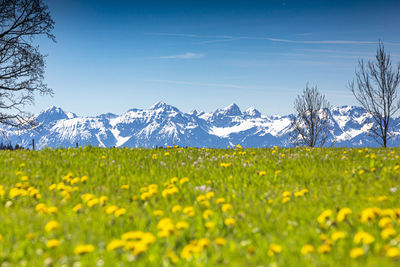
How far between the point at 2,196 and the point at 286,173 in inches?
219

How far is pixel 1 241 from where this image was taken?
11.6ft

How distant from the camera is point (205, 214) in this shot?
406 cm

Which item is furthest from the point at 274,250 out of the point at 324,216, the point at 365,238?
the point at 324,216

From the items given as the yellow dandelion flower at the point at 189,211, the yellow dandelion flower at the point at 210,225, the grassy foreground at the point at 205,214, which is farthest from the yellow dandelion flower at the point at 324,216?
the yellow dandelion flower at the point at 189,211

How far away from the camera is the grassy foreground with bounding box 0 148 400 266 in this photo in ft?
→ 9.66

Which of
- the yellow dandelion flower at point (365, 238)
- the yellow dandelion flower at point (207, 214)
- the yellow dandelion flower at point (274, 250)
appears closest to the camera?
the yellow dandelion flower at point (365, 238)

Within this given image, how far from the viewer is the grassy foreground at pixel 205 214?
9.66ft

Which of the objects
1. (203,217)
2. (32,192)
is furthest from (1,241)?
(203,217)

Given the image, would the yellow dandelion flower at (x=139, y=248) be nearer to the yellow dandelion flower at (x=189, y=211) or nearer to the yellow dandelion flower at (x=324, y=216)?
the yellow dandelion flower at (x=189, y=211)

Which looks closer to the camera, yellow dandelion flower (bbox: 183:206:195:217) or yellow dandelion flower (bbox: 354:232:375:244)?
yellow dandelion flower (bbox: 354:232:375:244)

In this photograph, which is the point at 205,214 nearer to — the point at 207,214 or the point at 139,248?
the point at 207,214

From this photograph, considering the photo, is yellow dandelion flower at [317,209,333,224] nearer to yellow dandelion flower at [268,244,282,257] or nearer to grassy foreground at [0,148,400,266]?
grassy foreground at [0,148,400,266]

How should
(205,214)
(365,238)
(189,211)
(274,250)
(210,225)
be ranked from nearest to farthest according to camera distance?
(365,238) < (274,250) < (210,225) < (205,214) < (189,211)

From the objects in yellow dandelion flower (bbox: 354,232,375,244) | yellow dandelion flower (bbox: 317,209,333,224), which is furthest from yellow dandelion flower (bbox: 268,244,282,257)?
yellow dandelion flower (bbox: 317,209,333,224)
